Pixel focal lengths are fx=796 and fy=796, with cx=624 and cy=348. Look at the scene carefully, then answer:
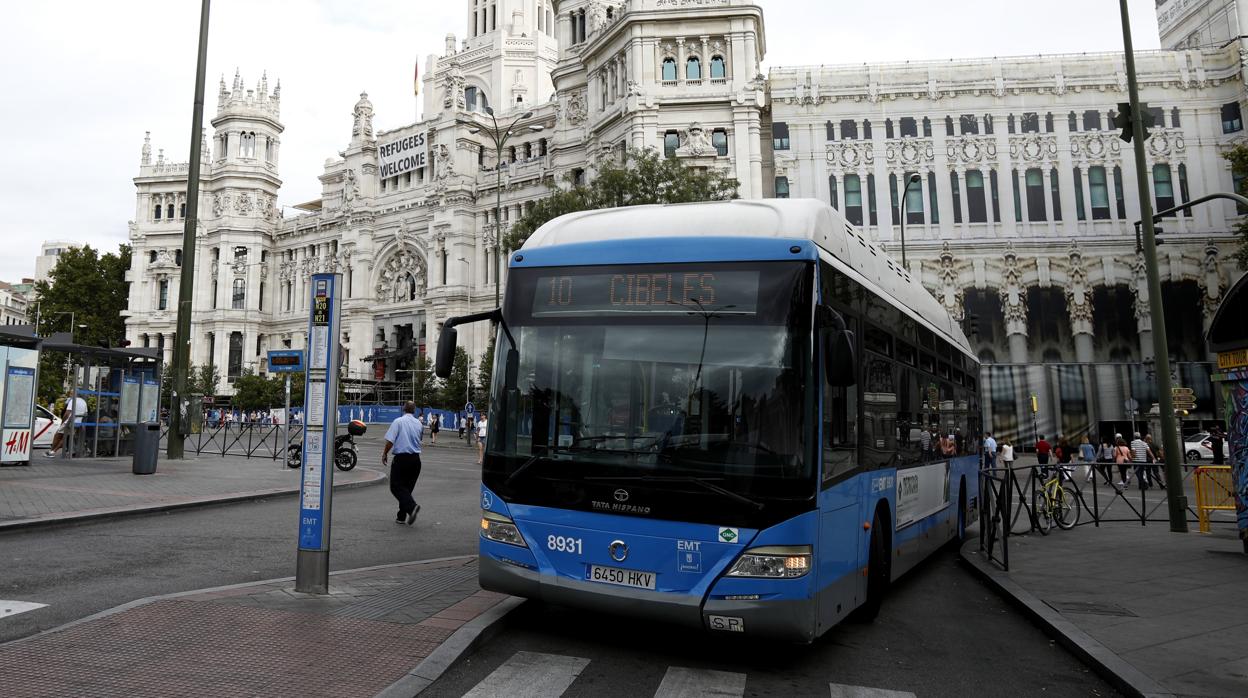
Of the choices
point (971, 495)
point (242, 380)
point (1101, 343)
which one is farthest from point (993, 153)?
point (242, 380)

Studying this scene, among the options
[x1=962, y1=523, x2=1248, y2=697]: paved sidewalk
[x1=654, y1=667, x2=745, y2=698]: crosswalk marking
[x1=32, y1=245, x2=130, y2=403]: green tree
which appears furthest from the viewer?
[x1=32, y1=245, x2=130, y2=403]: green tree

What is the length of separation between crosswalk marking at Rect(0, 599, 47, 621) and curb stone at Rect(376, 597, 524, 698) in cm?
336

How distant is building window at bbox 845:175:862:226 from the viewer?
43156 mm

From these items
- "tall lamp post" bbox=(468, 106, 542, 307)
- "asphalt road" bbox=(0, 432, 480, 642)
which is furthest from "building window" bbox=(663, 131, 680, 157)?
"asphalt road" bbox=(0, 432, 480, 642)

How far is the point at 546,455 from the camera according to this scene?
5.49 m

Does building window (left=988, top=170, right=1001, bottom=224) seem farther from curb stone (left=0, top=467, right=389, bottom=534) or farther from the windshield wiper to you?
the windshield wiper

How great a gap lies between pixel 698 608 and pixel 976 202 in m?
43.1

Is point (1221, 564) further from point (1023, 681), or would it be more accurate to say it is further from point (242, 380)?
point (242, 380)

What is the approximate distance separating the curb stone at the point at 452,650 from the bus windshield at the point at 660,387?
3.16 ft

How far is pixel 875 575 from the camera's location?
21.7ft

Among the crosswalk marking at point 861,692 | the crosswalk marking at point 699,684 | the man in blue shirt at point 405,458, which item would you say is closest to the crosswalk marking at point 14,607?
the crosswalk marking at point 699,684

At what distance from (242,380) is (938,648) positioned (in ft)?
234

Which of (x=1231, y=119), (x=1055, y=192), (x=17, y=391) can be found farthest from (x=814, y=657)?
(x=1231, y=119)

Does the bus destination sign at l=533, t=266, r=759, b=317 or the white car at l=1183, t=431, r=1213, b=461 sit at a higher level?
the bus destination sign at l=533, t=266, r=759, b=317
